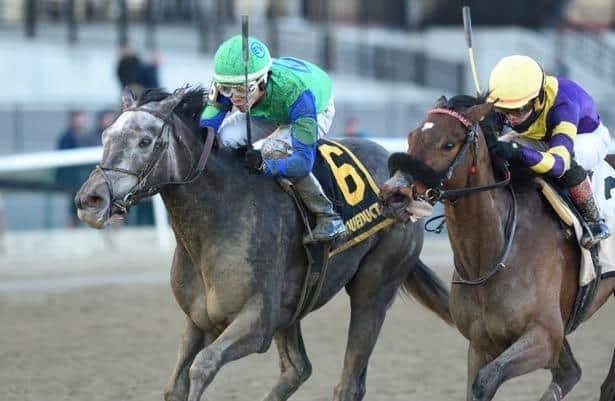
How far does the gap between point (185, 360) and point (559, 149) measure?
1.90 m

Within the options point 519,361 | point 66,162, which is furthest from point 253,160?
point 66,162

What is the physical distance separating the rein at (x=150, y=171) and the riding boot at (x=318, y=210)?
51cm

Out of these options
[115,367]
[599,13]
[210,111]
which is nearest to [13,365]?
[115,367]

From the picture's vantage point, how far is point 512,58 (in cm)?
580

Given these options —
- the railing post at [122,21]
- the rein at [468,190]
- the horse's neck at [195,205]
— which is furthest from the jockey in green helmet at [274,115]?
the railing post at [122,21]

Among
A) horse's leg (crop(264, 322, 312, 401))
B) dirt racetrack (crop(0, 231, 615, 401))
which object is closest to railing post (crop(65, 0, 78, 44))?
dirt racetrack (crop(0, 231, 615, 401))

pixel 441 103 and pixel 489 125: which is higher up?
pixel 441 103

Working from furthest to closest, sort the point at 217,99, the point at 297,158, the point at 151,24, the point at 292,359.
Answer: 1. the point at 151,24
2. the point at 292,359
3. the point at 217,99
4. the point at 297,158

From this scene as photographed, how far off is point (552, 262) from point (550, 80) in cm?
84

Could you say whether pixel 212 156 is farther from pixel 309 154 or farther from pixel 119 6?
pixel 119 6

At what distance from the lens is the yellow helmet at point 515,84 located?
18.8 feet

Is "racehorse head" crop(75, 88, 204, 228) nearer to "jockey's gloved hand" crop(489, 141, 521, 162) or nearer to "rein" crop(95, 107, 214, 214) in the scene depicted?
"rein" crop(95, 107, 214, 214)

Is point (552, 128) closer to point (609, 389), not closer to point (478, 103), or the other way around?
point (478, 103)

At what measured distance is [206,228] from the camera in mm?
5852
